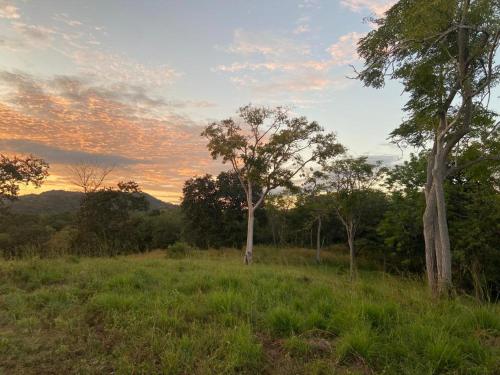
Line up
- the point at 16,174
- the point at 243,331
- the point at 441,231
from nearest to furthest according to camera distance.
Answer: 1. the point at 243,331
2. the point at 441,231
3. the point at 16,174

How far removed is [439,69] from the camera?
8.84 meters

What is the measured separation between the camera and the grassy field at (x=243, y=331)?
3697 millimetres

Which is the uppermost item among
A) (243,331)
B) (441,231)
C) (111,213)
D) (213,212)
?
(213,212)

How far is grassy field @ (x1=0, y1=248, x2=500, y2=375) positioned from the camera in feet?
12.1

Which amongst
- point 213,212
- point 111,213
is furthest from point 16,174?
point 213,212

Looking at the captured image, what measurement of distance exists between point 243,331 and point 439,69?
8.41 metres

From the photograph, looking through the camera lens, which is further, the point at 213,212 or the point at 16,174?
the point at 213,212

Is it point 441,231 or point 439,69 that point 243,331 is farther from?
point 439,69

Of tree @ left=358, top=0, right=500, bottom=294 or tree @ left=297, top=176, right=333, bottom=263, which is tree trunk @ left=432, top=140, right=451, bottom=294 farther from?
tree @ left=297, top=176, right=333, bottom=263

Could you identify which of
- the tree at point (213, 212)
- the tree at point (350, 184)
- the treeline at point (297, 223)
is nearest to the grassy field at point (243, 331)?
the treeline at point (297, 223)

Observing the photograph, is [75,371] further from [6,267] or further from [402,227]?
[402,227]

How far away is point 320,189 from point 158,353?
27.5 m

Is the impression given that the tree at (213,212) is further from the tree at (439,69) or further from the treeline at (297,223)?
the tree at (439,69)

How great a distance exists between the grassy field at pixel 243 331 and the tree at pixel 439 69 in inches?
95.8
